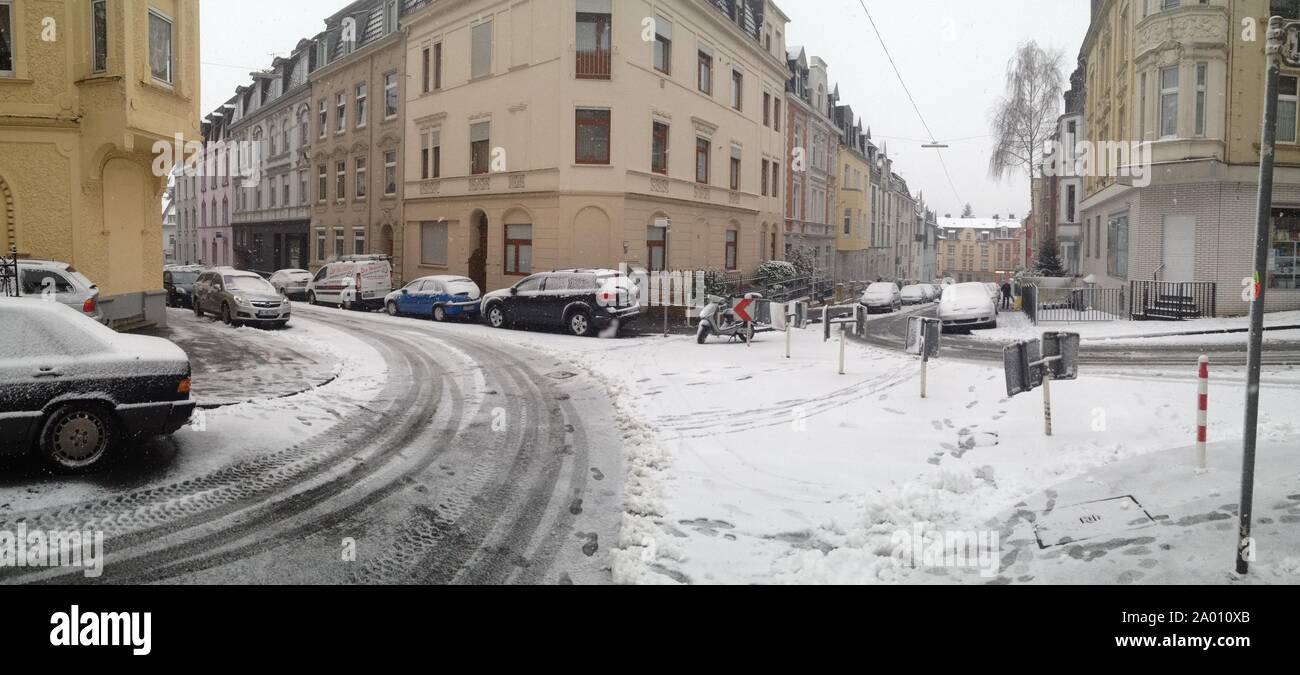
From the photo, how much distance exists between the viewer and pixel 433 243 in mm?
29984

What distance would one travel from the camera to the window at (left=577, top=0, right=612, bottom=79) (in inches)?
967

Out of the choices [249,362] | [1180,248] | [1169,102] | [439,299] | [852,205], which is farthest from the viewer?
[852,205]

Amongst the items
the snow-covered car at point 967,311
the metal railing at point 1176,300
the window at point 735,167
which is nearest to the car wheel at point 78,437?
the snow-covered car at point 967,311

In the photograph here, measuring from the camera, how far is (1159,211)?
69.6ft

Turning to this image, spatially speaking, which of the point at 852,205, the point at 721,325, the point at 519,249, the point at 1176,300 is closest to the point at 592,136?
the point at 519,249

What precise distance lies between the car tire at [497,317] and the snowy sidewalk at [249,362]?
16.3 ft

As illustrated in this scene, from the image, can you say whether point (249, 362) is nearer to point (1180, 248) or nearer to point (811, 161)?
point (1180, 248)

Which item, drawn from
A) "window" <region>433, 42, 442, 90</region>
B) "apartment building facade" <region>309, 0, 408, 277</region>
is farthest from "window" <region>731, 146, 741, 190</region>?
"apartment building facade" <region>309, 0, 408, 277</region>

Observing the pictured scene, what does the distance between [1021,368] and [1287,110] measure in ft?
60.9

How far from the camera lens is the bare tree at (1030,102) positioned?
42000mm

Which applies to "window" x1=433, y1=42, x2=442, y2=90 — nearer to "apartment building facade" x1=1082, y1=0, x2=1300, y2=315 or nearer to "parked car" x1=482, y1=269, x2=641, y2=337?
"parked car" x1=482, y1=269, x2=641, y2=337
